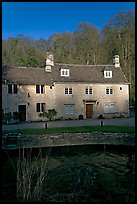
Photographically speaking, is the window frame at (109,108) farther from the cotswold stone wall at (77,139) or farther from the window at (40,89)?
the cotswold stone wall at (77,139)

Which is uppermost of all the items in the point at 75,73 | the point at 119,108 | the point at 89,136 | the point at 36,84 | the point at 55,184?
the point at 75,73

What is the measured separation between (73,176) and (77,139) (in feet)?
19.6

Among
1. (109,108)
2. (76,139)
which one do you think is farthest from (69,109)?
(76,139)

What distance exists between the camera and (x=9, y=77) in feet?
81.9

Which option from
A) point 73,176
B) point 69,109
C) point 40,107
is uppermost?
point 40,107

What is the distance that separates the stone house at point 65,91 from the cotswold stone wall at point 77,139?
11.0m

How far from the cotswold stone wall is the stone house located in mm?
10982

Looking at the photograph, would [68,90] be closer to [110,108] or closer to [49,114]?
[49,114]

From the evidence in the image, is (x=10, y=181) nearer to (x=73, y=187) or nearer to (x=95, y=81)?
(x=73, y=187)

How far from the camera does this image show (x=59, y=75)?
1085 inches

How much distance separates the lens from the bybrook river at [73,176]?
6012mm

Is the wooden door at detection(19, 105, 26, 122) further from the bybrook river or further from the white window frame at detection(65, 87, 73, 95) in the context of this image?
the bybrook river

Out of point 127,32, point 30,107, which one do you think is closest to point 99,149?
point 30,107

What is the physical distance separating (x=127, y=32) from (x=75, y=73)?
37.7 ft
